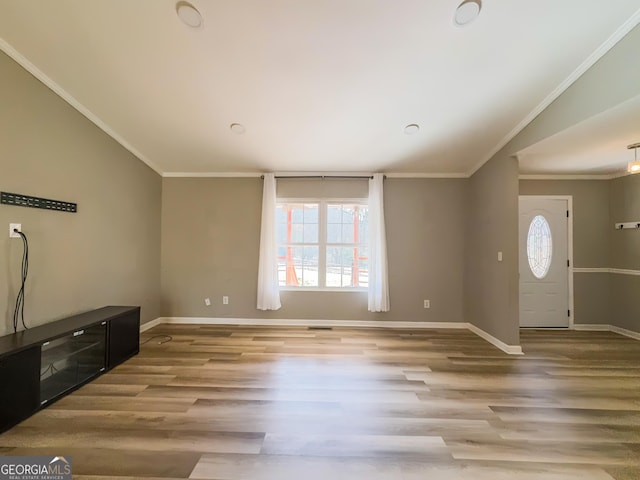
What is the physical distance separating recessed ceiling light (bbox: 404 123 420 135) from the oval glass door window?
263cm

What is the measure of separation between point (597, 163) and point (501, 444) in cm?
382

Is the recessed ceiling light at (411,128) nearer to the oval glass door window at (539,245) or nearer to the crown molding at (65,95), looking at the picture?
the oval glass door window at (539,245)

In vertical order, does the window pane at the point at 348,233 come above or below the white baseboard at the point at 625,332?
above

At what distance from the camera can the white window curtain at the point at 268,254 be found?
421 cm

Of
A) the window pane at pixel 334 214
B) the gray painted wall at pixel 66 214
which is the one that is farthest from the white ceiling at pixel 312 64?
the window pane at pixel 334 214

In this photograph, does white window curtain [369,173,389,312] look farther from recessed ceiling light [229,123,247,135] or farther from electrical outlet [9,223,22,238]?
electrical outlet [9,223,22,238]

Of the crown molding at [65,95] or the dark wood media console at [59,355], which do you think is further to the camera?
the crown molding at [65,95]

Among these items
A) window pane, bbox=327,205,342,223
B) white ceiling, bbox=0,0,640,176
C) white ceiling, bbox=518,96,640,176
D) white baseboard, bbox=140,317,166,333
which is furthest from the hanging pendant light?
white baseboard, bbox=140,317,166,333

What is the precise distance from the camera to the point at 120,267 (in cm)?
360

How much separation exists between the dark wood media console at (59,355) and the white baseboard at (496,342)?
4.28 meters

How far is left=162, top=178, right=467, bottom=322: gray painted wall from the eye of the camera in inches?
171

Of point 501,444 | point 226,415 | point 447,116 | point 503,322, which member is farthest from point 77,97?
point 503,322

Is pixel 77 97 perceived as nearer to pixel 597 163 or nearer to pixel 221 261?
pixel 221 261

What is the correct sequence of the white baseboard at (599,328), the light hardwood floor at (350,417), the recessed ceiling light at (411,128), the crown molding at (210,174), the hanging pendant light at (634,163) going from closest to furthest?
the light hardwood floor at (350,417), the hanging pendant light at (634,163), the recessed ceiling light at (411,128), the white baseboard at (599,328), the crown molding at (210,174)
